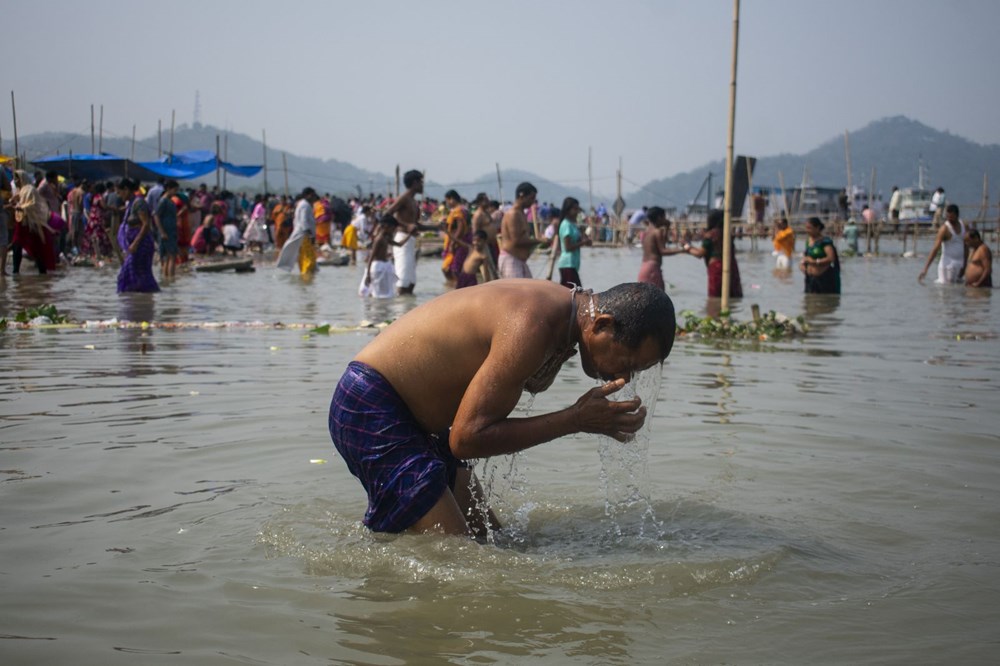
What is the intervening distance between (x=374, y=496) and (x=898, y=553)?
2.14m

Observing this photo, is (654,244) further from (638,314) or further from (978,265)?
(638,314)

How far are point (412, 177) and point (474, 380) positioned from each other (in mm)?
10988

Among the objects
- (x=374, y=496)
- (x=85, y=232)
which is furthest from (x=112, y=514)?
(x=85, y=232)

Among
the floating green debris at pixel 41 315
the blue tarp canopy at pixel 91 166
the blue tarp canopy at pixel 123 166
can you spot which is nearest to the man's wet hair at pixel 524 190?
the floating green debris at pixel 41 315

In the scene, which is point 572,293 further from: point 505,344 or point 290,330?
point 290,330

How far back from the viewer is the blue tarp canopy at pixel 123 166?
28.2 meters

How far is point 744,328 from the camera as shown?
10414mm

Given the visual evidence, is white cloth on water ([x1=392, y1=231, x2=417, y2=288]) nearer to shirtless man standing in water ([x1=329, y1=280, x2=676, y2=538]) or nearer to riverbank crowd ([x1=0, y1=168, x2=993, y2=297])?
riverbank crowd ([x1=0, y1=168, x2=993, y2=297])

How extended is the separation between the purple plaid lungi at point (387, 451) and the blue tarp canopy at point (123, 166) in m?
25.8

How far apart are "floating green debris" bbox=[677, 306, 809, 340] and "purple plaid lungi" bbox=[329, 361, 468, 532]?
23.8 feet

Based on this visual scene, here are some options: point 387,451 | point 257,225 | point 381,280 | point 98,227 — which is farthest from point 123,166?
point 387,451

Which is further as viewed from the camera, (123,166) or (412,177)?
(123,166)

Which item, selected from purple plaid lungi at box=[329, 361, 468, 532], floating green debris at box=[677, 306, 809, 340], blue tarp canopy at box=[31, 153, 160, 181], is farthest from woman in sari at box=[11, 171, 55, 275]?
purple plaid lungi at box=[329, 361, 468, 532]

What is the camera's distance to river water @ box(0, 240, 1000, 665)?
2994 millimetres
